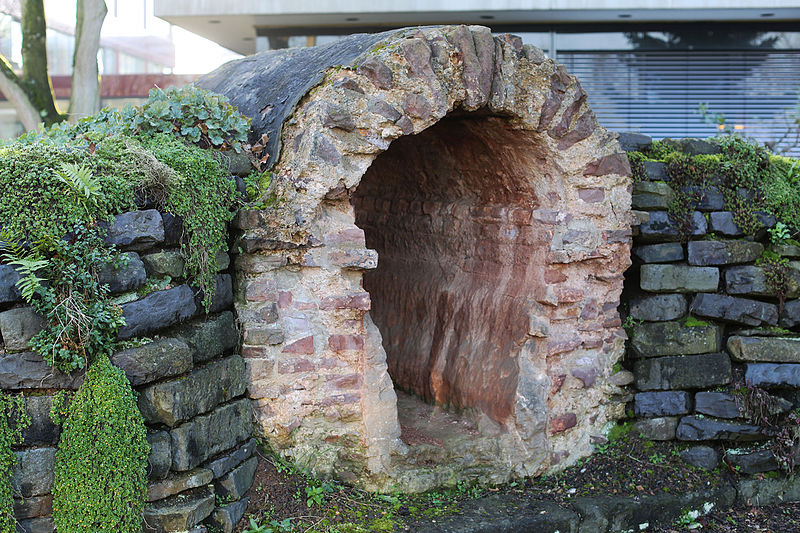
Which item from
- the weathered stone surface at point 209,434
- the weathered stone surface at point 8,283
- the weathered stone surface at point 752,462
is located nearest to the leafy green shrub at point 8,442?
the weathered stone surface at point 8,283

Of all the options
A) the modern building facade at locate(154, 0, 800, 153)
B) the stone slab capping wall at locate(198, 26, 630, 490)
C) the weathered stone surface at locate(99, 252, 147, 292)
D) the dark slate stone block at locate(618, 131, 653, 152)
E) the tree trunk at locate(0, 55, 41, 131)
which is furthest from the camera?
the modern building facade at locate(154, 0, 800, 153)

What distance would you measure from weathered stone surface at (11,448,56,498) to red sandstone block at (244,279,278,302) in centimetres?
122

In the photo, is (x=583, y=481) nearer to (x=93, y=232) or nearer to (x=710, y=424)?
(x=710, y=424)

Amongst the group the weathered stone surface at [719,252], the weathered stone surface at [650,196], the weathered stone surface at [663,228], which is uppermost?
the weathered stone surface at [650,196]

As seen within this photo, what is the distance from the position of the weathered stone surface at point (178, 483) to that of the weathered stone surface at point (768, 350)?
3264mm

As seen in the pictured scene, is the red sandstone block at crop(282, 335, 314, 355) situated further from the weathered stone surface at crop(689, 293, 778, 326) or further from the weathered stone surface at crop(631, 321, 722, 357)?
the weathered stone surface at crop(689, 293, 778, 326)

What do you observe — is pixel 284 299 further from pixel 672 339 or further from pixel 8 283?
pixel 672 339

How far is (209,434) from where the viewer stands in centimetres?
348

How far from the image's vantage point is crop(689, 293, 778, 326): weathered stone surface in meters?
4.72

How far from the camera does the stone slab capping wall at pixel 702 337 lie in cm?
469

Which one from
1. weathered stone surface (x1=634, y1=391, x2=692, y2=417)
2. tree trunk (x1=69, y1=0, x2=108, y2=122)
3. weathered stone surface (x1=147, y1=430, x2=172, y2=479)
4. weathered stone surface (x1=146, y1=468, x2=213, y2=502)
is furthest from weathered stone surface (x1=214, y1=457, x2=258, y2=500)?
tree trunk (x1=69, y1=0, x2=108, y2=122)

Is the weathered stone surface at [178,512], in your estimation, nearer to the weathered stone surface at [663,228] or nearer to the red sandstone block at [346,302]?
the red sandstone block at [346,302]

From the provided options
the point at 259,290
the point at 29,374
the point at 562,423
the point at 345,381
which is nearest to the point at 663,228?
the point at 562,423

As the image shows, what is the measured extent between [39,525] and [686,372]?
3634mm
